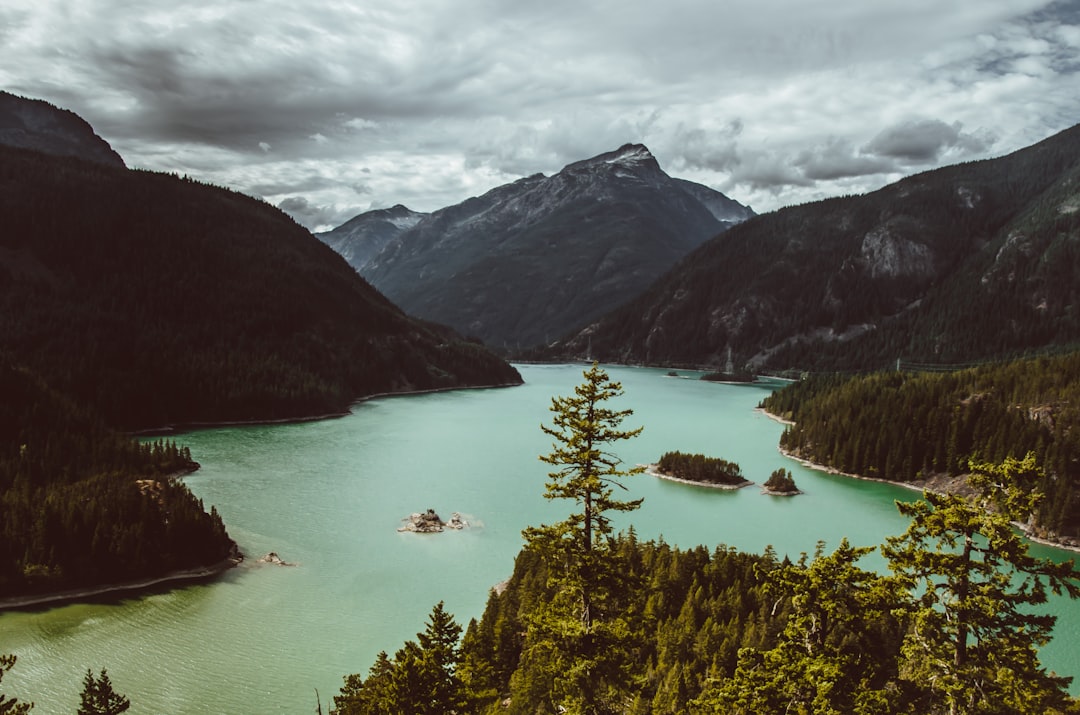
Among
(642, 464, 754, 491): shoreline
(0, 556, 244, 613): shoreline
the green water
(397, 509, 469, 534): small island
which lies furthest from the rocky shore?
(642, 464, 754, 491): shoreline

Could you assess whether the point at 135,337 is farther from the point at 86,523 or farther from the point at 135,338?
the point at 86,523

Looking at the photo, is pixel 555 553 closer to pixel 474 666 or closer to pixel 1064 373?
pixel 474 666

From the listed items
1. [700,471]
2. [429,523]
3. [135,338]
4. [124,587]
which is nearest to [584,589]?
[124,587]

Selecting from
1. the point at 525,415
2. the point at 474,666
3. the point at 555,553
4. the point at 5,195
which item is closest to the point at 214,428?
the point at 525,415

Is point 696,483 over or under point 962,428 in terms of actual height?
under

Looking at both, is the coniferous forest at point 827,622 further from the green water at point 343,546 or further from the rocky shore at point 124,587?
the rocky shore at point 124,587

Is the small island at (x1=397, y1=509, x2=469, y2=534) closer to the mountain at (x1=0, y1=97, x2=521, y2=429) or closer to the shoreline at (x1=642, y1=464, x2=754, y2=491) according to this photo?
the shoreline at (x1=642, y1=464, x2=754, y2=491)
